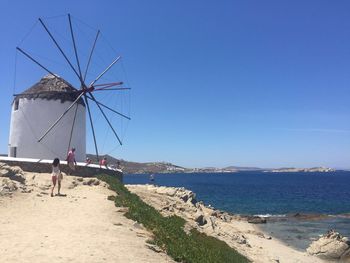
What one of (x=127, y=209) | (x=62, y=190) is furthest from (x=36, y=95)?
(x=127, y=209)

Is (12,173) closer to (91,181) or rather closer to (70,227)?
(91,181)

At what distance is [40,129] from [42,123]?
1.67 ft

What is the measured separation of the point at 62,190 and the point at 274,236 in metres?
22.9

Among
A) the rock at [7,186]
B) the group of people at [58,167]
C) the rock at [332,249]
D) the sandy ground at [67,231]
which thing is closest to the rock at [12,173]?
the rock at [7,186]

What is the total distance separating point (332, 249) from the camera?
29.9 meters

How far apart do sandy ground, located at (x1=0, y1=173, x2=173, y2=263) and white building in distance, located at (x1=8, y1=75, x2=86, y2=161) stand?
1352 cm

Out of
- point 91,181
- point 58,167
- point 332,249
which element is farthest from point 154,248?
point 332,249

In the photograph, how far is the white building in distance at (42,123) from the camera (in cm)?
3475

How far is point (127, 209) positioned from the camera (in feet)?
61.2

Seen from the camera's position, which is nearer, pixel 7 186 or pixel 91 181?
pixel 7 186

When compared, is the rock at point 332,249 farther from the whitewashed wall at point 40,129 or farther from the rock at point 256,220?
the whitewashed wall at point 40,129

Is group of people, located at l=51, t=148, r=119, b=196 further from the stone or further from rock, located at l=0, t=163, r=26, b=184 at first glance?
the stone

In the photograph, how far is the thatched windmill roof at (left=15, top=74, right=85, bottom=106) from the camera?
35.2m

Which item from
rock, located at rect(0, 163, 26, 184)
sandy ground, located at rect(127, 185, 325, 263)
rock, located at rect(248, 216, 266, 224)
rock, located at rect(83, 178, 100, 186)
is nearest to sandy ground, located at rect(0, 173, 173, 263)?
rock, located at rect(0, 163, 26, 184)
